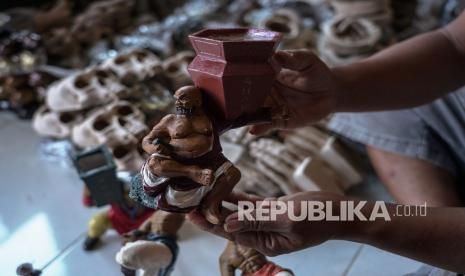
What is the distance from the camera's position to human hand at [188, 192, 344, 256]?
0.46 m

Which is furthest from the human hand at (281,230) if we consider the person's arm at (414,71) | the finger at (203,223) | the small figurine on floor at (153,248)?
the person's arm at (414,71)

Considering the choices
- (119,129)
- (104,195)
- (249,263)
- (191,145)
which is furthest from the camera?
(119,129)

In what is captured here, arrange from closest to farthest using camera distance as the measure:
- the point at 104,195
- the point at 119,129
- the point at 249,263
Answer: the point at 249,263
the point at 104,195
the point at 119,129

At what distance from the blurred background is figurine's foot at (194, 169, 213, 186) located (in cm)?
21

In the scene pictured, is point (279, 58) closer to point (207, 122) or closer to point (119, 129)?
point (207, 122)

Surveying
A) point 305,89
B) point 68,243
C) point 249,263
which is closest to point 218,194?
point 249,263

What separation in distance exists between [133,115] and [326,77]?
367 millimetres

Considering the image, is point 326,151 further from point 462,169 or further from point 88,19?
point 88,19

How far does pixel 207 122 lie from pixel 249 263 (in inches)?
7.7

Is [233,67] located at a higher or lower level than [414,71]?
A: higher

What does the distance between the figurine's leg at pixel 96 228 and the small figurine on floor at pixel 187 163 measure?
0.29 metres

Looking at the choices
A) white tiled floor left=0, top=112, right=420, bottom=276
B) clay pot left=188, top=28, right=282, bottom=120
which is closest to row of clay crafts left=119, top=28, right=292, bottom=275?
clay pot left=188, top=28, right=282, bottom=120

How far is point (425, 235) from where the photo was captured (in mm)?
466

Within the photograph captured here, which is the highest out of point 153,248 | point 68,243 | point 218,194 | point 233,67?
point 233,67
